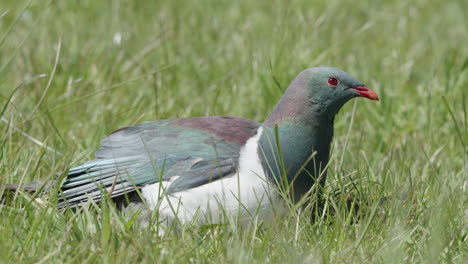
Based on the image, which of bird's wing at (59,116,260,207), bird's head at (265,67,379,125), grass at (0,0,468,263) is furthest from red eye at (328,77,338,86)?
bird's wing at (59,116,260,207)

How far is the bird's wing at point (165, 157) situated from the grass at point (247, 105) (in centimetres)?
13

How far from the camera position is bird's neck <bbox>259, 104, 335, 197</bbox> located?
11.8 feet

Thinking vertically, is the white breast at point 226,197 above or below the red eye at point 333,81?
below

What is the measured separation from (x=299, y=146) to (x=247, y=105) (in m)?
1.56

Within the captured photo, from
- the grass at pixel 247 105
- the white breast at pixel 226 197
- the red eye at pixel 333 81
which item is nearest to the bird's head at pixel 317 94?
the red eye at pixel 333 81

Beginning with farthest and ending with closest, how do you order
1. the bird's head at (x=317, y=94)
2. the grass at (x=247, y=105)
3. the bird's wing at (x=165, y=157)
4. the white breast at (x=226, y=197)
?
the bird's head at (x=317, y=94) < the bird's wing at (x=165, y=157) < the white breast at (x=226, y=197) < the grass at (x=247, y=105)

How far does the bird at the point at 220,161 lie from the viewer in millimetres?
3492

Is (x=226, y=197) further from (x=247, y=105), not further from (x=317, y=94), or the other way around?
(x=247, y=105)

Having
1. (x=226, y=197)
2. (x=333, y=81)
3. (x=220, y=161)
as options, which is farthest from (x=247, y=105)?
(x=226, y=197)

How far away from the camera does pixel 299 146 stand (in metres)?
3.64

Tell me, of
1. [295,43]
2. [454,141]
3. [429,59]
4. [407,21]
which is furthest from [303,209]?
[407,21]

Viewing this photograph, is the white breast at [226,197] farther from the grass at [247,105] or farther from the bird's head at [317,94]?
the bird's head at [317,94]

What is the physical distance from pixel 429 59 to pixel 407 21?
0.65m

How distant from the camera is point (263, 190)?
350 cm
